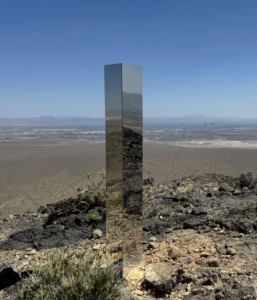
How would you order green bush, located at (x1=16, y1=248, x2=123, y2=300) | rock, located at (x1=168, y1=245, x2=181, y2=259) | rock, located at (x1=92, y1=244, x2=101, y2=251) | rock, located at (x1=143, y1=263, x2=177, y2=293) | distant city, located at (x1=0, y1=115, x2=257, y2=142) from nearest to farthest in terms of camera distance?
green bush, located at (x1=16, y1=248, x2=123, y2=300) < rock, located at (x1=143, y1=263, x2=177, y2=293) < rock, located at (x1=168, y1=245, x2=181, y2=259) < rock, located at (x1=92, y1=244, x2=101, y2=251) < distant city, located at (x1=0, y1=115, x2=257, y2=142)

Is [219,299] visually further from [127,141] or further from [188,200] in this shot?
[188,200]

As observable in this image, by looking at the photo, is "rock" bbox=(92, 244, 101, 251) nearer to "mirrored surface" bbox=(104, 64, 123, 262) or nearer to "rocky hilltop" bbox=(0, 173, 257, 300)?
"rocky hilltop" bbox=(0, 173, 257, 300)

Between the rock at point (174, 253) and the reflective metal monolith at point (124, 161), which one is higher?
the reflective metal monolith at point (124, 161)

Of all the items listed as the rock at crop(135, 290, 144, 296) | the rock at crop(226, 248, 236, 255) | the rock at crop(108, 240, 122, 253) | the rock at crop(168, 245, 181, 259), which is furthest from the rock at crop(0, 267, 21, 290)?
the rock at crop(226, 248, 236, 255)

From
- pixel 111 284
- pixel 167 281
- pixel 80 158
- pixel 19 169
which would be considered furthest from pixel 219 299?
pixel 80 158

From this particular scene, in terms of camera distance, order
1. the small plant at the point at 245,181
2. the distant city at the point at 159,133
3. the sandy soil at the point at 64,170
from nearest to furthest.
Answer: the small plant at the point at 245,181 → the sandy soil at the point at 64,170 → the distant city at the point at 159,133

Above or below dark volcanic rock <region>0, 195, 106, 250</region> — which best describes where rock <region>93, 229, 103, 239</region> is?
above

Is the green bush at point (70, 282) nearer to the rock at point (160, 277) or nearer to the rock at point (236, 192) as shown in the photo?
the rock at point (160, 277)

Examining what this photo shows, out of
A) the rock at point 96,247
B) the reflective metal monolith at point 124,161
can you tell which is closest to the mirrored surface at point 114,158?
the reflective metal monolith at point 124,161
